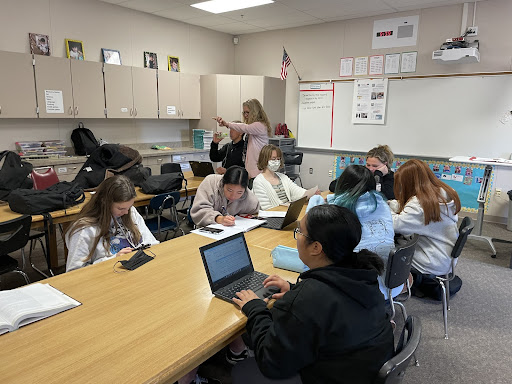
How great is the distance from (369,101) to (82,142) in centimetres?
449

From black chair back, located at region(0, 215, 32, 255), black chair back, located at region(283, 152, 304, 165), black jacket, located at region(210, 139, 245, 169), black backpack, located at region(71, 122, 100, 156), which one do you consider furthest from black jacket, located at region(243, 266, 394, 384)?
black chair back, located at region(283, 152, 304, 165)

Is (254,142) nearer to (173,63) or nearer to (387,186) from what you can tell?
(387,186)

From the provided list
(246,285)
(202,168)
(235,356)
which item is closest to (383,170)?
(202,168)

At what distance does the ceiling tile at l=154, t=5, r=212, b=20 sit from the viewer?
5.79 meters

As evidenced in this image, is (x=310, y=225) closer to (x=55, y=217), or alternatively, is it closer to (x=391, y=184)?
(x=55, y=217)

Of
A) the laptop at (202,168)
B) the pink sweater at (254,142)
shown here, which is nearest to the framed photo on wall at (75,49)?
the laptop at (202,168)

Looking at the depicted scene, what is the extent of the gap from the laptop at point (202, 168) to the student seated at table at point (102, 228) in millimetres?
2205

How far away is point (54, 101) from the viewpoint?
489 centimetres

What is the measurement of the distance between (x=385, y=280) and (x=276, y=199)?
1.46 m

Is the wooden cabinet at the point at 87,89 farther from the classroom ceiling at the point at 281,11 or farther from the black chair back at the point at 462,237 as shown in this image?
the black chair back at the point at 462,237

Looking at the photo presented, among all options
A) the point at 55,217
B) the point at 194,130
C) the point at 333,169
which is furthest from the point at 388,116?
the point at 55,217

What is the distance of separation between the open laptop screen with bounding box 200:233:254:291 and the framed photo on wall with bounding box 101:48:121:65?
4935 millimetres

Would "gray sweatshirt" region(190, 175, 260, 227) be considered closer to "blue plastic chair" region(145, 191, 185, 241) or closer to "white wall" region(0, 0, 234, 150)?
"blue plastic chair" region(145, 191, 185, 241)

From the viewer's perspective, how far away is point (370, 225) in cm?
217
